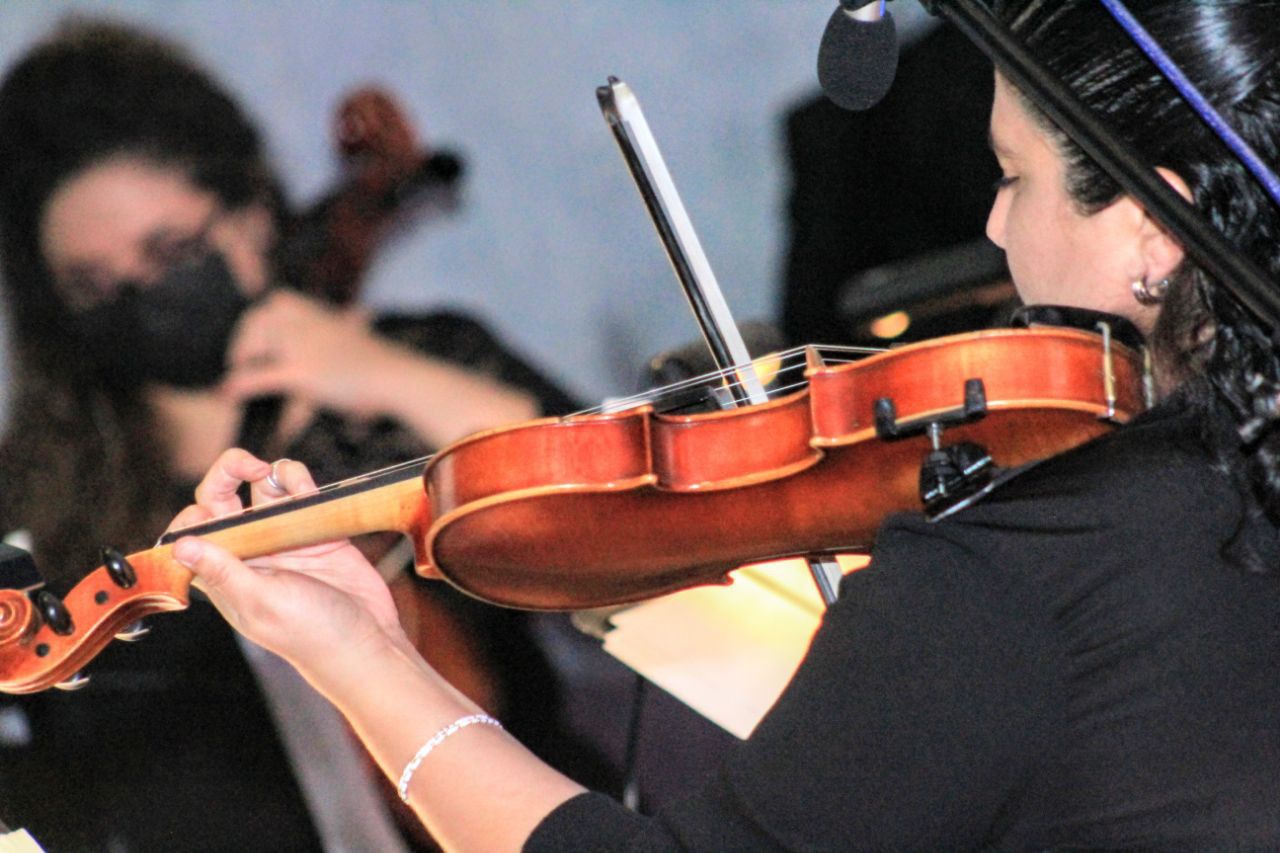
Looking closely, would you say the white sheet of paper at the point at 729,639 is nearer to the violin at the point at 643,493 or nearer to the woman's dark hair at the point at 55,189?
the violin at the point at 643,493

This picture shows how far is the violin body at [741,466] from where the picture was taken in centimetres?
93

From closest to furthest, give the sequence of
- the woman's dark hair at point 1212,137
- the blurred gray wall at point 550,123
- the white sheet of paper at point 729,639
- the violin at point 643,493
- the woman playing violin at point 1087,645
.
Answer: the woman playing violin at point 1087,645 → the woman's dark hair at point 1212,137 → the violin at point 643,493 → the white sheet of paper at point 729,639 → the blurred gray wall at point 550,123

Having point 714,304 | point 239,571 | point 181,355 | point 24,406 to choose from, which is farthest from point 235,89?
point 239,571

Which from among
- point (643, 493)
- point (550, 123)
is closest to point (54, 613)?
point (643, 493)

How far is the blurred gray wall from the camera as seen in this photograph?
1902 millimetres

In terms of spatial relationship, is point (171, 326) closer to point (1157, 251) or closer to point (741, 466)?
point (741, 466)

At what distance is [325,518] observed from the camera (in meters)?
1.08

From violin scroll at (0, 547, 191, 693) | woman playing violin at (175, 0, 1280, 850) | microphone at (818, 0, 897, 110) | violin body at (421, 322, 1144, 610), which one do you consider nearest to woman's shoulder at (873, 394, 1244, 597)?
woman playing violin at (175, 0, 1280, 850)

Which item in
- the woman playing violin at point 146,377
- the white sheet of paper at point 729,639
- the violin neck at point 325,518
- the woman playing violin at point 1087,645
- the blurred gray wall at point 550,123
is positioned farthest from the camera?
the blurred gray wall at point 550,123

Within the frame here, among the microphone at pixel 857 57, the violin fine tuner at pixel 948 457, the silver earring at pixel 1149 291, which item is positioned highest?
the microphone at pixel 857 57

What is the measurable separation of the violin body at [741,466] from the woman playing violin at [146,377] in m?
0.79

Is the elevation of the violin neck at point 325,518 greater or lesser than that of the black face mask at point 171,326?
lesser

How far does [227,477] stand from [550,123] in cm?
112

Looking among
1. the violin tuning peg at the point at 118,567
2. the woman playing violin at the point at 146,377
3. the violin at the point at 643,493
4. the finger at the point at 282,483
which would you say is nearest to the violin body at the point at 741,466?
the violin at the point at 643,493
